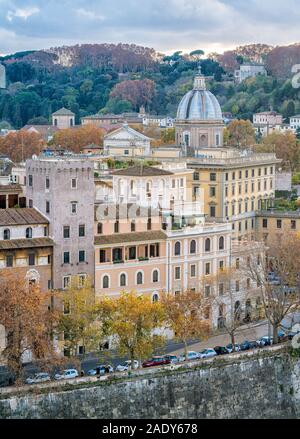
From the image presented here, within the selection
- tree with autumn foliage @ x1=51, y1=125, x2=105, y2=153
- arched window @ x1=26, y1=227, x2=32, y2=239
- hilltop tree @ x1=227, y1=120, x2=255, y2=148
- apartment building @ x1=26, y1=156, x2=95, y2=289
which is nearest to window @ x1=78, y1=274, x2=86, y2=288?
apartment building @ x1=26, y1=156, x2=95, y2=289

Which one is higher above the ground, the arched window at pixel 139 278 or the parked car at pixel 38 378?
the arched window at pixel 139 278

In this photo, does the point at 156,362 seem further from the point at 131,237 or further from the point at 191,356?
the point at 131,237

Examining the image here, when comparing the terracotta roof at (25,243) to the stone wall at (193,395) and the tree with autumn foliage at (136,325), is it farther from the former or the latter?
the stone wall at (193,395)

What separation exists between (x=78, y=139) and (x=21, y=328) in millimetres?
67837

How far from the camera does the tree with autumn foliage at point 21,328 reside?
46812 mm

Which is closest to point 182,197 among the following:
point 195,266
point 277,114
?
point 195,266

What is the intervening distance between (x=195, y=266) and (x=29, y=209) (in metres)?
8.74

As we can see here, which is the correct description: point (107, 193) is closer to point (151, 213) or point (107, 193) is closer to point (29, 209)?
point (151, 213)

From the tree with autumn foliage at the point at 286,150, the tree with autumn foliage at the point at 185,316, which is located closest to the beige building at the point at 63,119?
the tree with autumn foliage at the point at 286,150

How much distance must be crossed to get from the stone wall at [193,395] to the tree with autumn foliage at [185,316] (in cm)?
198

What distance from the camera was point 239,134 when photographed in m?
125

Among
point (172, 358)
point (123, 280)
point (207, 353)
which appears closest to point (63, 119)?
point (123, 280)

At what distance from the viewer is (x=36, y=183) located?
55844 mm

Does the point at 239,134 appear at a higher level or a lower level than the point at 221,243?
higher
